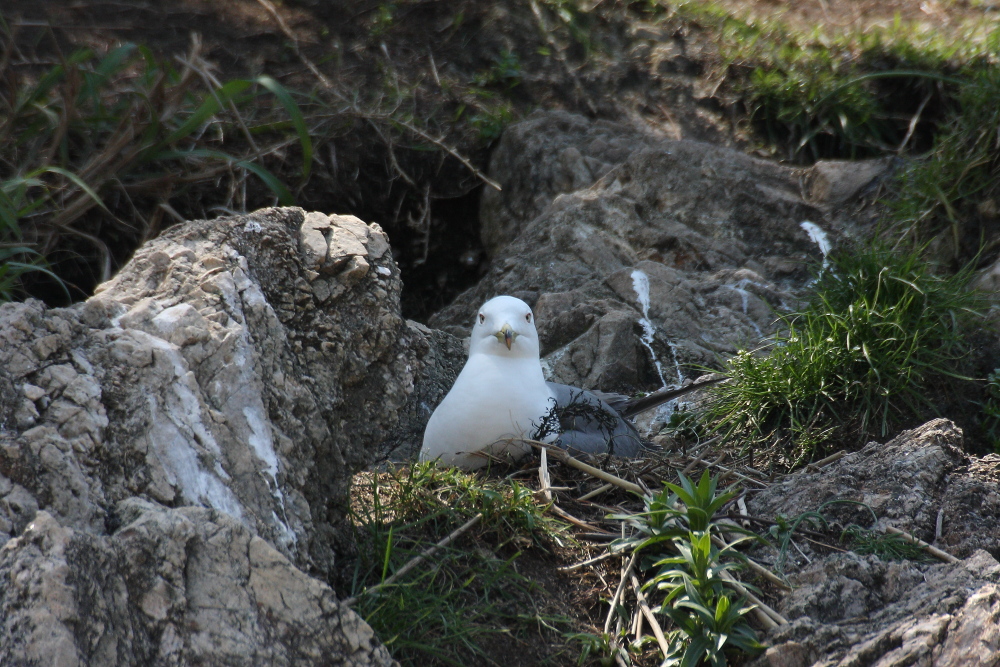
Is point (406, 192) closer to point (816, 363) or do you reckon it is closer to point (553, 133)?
point (553, 133)

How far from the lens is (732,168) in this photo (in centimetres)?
571

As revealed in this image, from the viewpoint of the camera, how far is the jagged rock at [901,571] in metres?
1.95

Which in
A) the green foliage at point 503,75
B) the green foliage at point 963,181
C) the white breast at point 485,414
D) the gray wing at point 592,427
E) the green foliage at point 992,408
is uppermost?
the green foliage at point 503,75

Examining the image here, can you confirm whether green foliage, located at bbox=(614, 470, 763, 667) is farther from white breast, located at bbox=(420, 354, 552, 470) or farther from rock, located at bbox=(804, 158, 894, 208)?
rock, located at bbox=(804, 158, 894, 208)

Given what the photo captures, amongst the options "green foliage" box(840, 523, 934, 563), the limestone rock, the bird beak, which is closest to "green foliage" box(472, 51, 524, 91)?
the bird beak

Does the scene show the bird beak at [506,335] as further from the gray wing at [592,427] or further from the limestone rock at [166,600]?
the limestone rock at [166,600]

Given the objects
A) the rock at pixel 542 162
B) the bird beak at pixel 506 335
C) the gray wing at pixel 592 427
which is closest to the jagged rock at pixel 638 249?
the rock at pixel 542 162

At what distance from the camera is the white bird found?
3.49m

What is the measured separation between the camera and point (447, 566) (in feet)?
8.27

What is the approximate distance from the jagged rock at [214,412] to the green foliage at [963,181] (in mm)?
3535

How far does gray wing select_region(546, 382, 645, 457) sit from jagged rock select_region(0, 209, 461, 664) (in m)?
0.95

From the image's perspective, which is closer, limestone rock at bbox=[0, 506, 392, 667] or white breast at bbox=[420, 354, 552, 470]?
limestone rock at bbox=[0, 506, 392, 667]

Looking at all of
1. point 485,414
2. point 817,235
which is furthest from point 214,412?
point 817,235

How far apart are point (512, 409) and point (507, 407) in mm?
22
